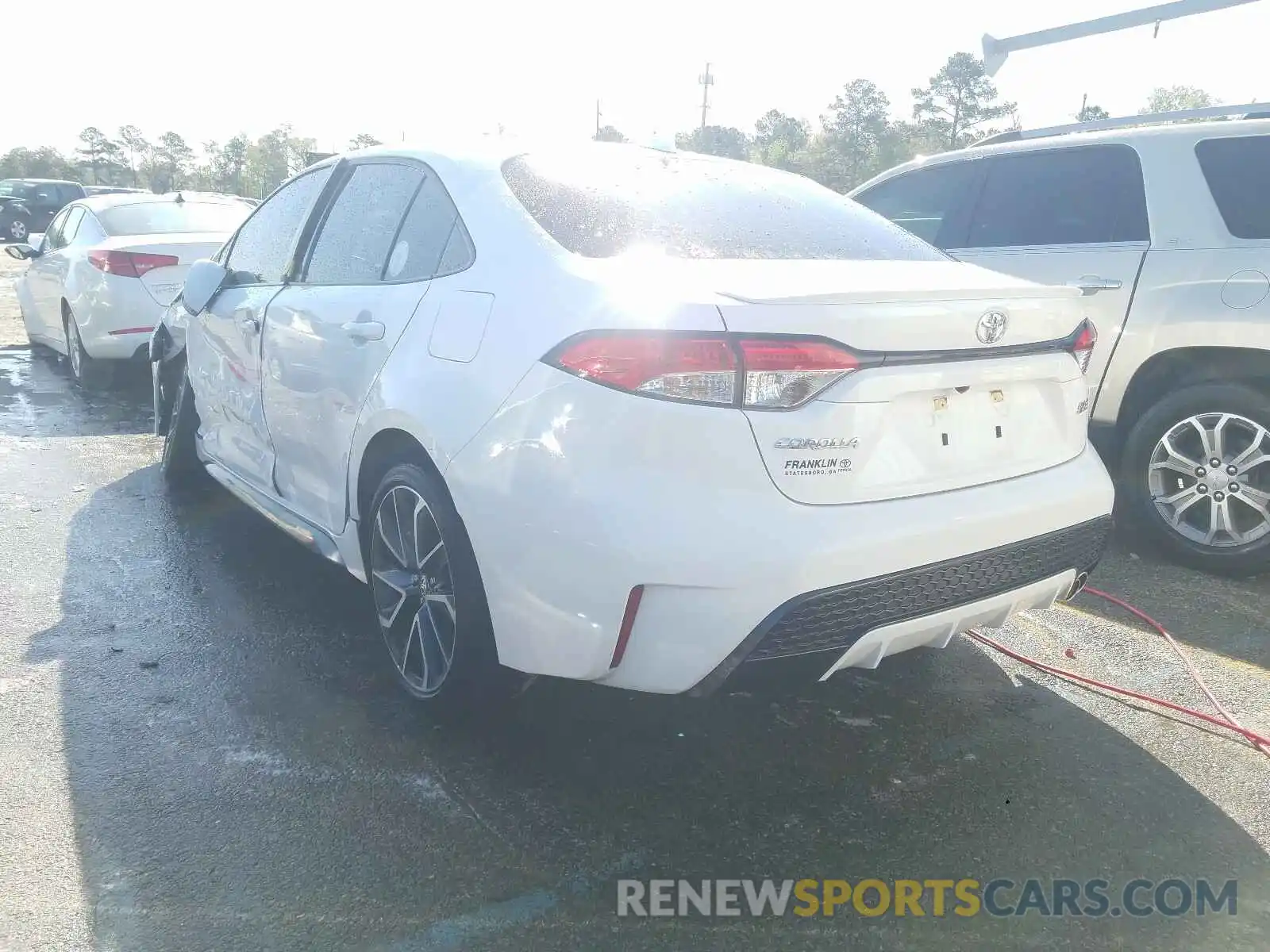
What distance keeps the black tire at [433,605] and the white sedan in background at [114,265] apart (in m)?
5.40

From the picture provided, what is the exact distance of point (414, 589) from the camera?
3.01m

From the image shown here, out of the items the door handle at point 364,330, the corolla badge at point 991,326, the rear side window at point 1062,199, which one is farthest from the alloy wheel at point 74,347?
the corolla badge at point 991,326

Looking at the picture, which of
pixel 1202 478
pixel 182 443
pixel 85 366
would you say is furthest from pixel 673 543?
pixel 85 366

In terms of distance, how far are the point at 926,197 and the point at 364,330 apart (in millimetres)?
3549

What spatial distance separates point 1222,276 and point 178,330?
4818mm

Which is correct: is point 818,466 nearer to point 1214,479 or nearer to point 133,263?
point 1214,479

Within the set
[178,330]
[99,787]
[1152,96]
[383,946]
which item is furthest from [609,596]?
[1152,96]

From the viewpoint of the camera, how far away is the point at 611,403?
7.52 feet

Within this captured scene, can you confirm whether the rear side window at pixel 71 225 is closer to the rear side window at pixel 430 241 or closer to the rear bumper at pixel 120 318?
the rear bumper at pixel 120 318

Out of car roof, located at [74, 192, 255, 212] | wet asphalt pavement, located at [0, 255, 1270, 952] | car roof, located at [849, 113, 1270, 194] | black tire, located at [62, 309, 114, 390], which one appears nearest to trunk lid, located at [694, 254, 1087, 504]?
wet asphalt pavement, located at [0, 255, 1270, 952]


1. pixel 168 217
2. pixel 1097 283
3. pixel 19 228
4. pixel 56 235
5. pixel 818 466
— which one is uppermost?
pixel 19 228

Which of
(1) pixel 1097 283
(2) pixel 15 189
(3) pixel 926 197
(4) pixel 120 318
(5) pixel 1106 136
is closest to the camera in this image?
(1) pixel 1097 283

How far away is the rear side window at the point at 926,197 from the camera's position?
17.7 ft

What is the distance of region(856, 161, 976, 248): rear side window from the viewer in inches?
212
